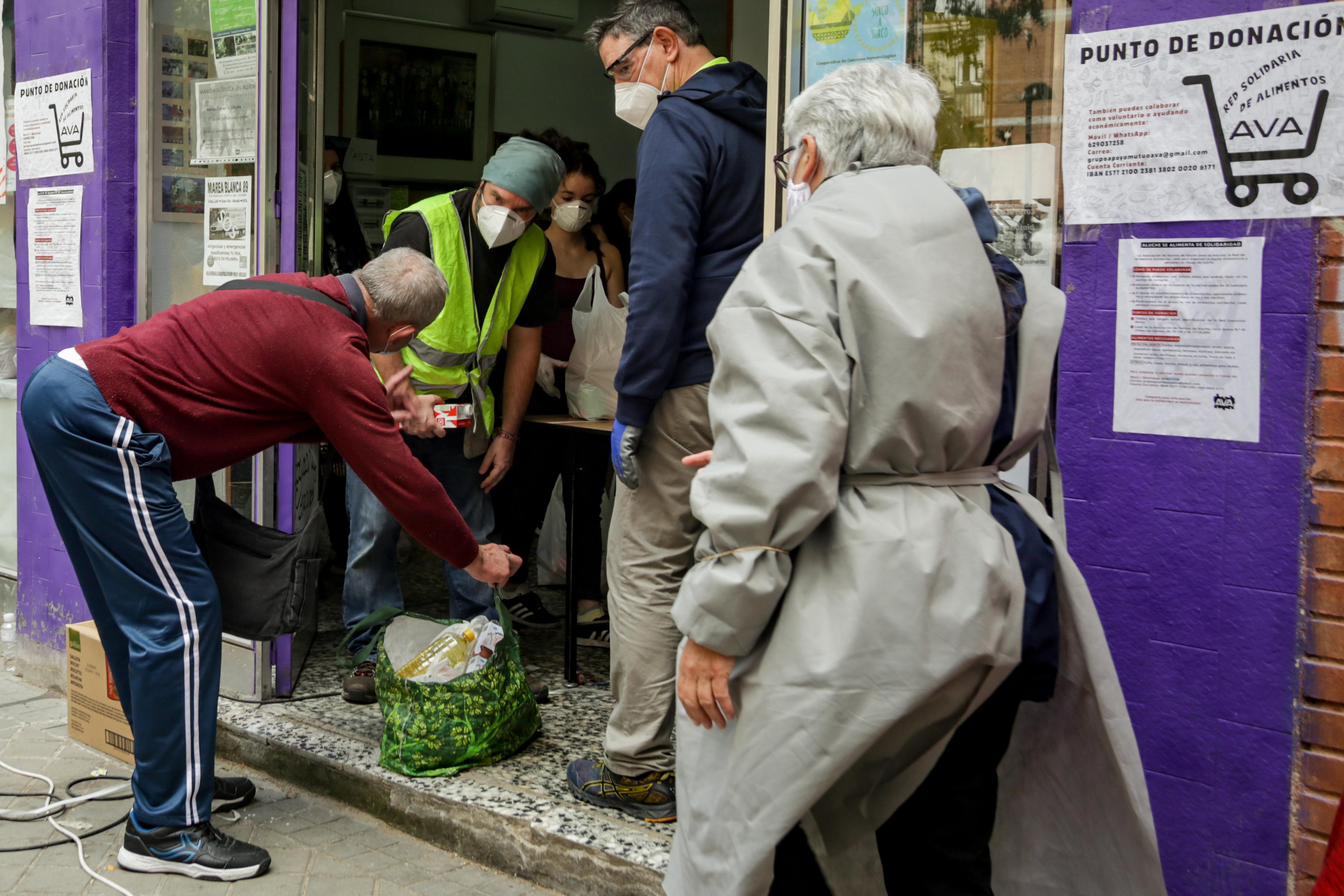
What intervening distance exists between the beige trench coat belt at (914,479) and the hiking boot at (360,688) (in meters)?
2.81

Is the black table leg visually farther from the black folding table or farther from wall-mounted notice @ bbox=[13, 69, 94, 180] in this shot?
wall-mounted notice @ bbox=[13, 69, 94, 180]

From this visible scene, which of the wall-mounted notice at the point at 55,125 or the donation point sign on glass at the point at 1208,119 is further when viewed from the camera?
the wall-mounted notice at the point at 55,125

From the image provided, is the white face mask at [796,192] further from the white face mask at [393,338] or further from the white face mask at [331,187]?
the white face mask at [331,187]

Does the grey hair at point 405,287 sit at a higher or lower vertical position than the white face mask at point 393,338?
higher

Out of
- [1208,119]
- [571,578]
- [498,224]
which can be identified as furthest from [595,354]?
[1208,119]

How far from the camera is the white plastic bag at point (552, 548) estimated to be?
575cm

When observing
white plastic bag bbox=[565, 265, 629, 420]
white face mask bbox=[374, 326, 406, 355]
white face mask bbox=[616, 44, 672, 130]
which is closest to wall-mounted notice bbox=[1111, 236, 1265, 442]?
white face mask bbox=[616, 44, 672, 130]

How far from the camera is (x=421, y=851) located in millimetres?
3490

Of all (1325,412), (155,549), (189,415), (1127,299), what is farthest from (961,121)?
(155,549)

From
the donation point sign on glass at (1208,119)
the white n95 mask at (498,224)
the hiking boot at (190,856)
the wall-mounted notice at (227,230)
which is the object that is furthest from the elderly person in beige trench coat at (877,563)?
the wall-mounted notice at (227,230)

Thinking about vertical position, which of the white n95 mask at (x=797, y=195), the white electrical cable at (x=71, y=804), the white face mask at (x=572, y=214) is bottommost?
the white electrical cable at (x=71, y=804)

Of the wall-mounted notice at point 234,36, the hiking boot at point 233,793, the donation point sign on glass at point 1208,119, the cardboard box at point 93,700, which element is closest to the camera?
the donation point sign on glass at point 1208,119

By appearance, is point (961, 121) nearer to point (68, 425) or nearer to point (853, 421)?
point (853, 421)

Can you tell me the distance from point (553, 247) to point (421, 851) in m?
2.60
